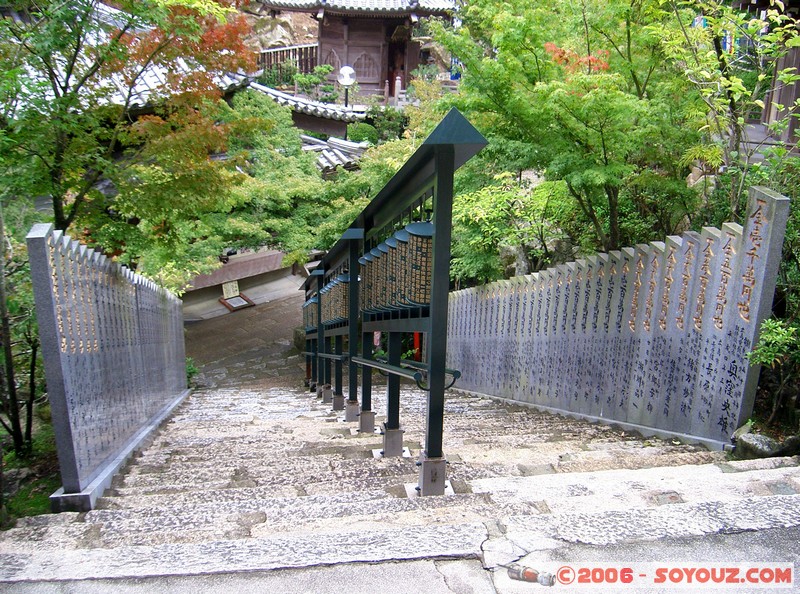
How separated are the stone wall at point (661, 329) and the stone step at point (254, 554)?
115 inches

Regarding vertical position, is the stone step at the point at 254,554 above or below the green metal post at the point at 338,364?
above

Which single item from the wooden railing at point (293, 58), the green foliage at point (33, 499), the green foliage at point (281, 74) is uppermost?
the wooden railing at point (293, 58)

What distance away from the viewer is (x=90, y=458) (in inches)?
147

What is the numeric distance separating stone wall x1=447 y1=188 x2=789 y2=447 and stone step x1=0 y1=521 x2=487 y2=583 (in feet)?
9.55

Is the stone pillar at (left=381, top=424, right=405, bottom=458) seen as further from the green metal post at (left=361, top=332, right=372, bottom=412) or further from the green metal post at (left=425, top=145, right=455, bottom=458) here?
the green metal post at (left=425, top=145, right=455, bottom=458)

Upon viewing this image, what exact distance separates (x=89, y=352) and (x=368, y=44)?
26.4 metres

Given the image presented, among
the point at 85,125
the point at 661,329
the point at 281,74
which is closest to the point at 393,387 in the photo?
the point at 661,329

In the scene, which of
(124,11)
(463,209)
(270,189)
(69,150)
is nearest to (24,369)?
(69,150)

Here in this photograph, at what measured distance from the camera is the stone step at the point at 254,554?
217 centimetres

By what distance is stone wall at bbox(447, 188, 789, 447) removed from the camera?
4.20 m

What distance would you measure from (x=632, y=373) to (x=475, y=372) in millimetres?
5174

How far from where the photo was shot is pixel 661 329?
5062 millimetres

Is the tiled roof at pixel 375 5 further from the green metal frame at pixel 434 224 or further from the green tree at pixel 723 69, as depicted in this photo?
the green metal frame at pixel 434 224

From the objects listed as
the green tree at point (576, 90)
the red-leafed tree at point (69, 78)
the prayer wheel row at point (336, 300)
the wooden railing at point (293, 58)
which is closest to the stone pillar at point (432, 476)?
the prayer wheel row at point (336, 300)
